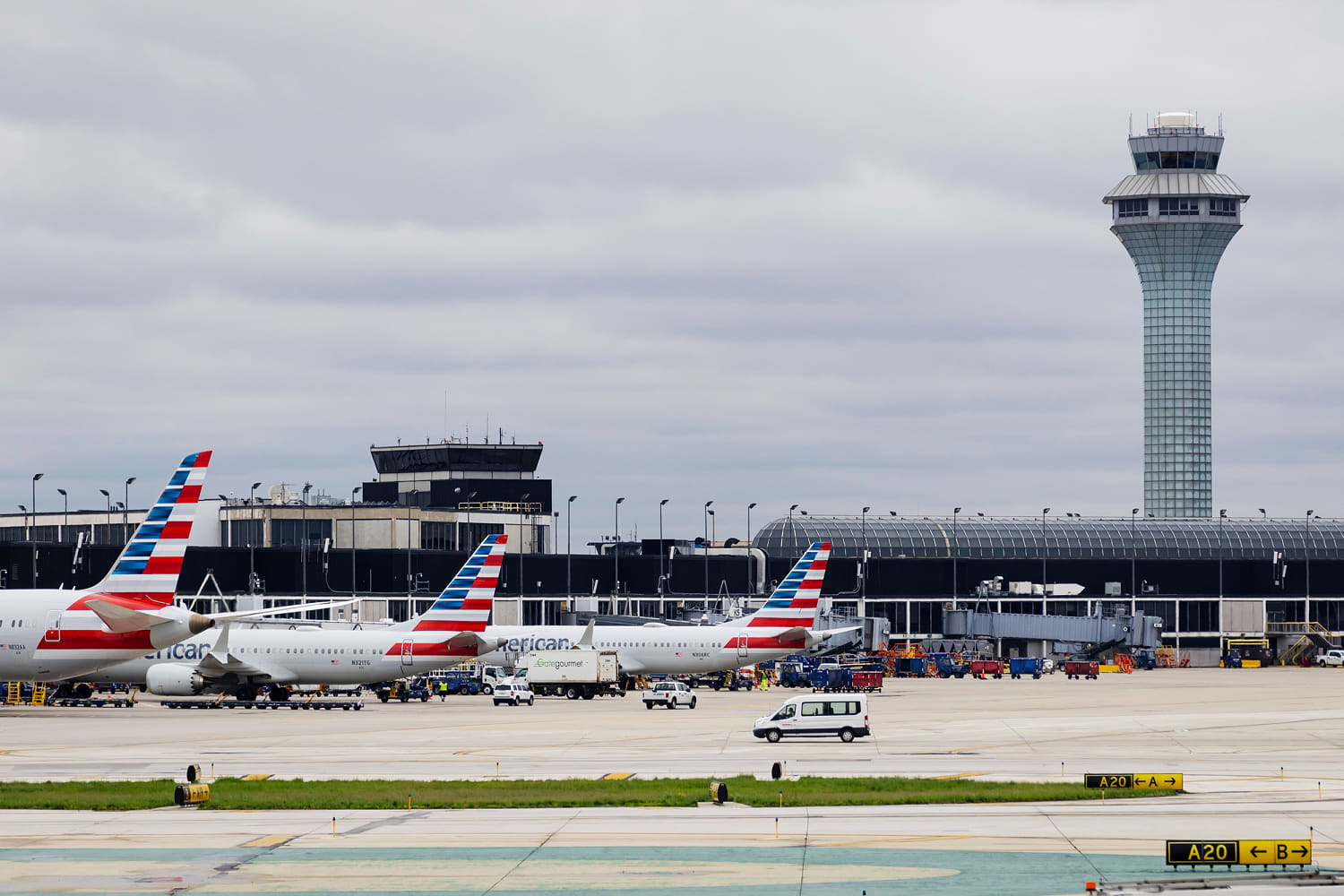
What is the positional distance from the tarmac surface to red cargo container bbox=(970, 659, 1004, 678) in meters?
62.9

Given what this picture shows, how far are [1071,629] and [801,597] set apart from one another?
256 feet

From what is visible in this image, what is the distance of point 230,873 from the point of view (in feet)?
96.1

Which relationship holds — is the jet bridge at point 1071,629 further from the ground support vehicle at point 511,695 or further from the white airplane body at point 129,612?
the white airplane body at point 129,612

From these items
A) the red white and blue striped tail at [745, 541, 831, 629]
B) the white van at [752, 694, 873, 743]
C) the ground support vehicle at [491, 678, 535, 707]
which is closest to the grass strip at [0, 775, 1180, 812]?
the white van at [752, 694, 873, 743]

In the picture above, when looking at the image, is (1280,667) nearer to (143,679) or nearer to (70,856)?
(143,679)

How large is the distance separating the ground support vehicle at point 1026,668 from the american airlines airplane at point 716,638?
4246 cm

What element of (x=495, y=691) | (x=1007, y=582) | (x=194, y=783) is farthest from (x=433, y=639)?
(x=1007, y=582)

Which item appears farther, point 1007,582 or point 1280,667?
point 1007,582

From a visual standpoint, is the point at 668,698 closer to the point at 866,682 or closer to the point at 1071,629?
the point at 866,682

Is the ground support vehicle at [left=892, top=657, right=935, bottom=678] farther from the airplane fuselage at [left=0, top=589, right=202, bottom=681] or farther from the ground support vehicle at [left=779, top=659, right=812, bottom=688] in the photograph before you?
the airplane fuselage at [left=0, top=589, right=202, bottom=681]

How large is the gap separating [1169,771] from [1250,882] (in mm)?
20604

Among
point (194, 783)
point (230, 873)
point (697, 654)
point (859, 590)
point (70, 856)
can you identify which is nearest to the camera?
point (230, 873)

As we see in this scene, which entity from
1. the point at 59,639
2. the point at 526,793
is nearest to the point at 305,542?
the point at 59,639

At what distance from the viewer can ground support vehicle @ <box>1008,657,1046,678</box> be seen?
142 metres
